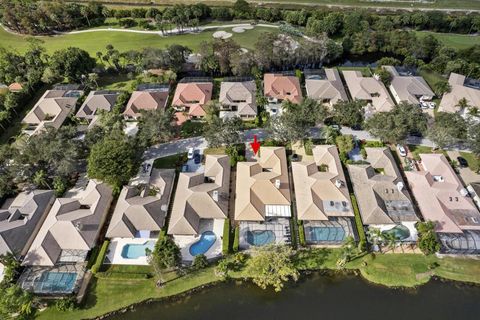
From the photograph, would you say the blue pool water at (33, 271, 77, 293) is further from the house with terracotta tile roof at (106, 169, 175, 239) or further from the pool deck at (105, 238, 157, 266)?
the house with terracotta tile roof at (106, 169, 175, 239)

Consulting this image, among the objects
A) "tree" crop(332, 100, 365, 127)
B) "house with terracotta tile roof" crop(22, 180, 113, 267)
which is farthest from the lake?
"tree" crop(332, 100, 365, 127)

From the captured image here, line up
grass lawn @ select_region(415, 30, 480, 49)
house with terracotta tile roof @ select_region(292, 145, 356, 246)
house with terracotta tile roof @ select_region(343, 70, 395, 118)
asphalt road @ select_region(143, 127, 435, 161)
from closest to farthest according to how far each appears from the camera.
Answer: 1. house with terracotta tile roof @ select_region(292, 145, 356, 246)
2. asphalt road @ select_region(143, 127, 435, 161)
3. house with terracotta tile roof @ select_region(343, 70, 395, 118)
4. grass lawn @ select_region(415, 30, 480, 49)

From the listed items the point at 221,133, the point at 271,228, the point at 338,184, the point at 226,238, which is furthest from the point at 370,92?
the point at 226,238

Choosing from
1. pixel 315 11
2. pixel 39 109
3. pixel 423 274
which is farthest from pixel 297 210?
pixel 315 11

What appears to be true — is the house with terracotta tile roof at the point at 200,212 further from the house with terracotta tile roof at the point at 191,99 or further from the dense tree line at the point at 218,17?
the dense tree line at the point at 218,17

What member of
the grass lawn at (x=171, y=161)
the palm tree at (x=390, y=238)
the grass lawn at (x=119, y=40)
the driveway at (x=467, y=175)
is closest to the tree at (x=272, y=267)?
the palm tree at (x=390, y=238)

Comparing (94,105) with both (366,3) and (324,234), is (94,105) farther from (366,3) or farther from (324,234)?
(366,3)

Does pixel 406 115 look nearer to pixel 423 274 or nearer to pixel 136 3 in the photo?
pixel 423 274
